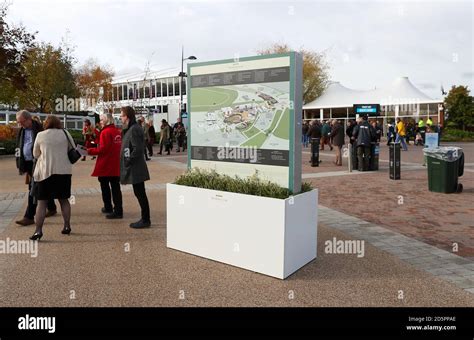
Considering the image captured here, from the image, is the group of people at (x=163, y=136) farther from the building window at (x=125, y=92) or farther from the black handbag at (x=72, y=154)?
the building window at (x=125, y=92)

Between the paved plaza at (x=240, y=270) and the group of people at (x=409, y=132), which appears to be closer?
the paved plaza at (x=240, y=270)

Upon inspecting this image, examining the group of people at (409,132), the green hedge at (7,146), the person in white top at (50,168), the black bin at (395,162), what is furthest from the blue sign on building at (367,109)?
the person in white top at (50,168)

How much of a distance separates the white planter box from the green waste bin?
5.98 m

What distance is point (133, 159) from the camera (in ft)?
21.1

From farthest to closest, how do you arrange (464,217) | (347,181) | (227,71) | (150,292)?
(347,181) < (464,217) < (227,71) < (150,292)

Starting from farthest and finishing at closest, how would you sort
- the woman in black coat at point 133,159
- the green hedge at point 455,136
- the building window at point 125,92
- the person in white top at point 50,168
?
the building window at point 125,92
the green hedge at point 455,136
the woman in black coat at point 133,159
the person in white top at point 50,168

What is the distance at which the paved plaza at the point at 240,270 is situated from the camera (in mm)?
3994

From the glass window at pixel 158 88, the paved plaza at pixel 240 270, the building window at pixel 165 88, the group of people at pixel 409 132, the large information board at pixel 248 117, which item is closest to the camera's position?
the paved plaza at pixel 240 270

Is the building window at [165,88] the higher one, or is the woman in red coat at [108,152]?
the building window at [165,88]

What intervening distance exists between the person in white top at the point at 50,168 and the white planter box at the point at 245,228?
1.64 metres

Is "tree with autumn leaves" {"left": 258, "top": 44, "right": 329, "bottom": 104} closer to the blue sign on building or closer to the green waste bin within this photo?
the blue sign on building

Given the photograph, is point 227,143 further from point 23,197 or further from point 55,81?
point 55,81
